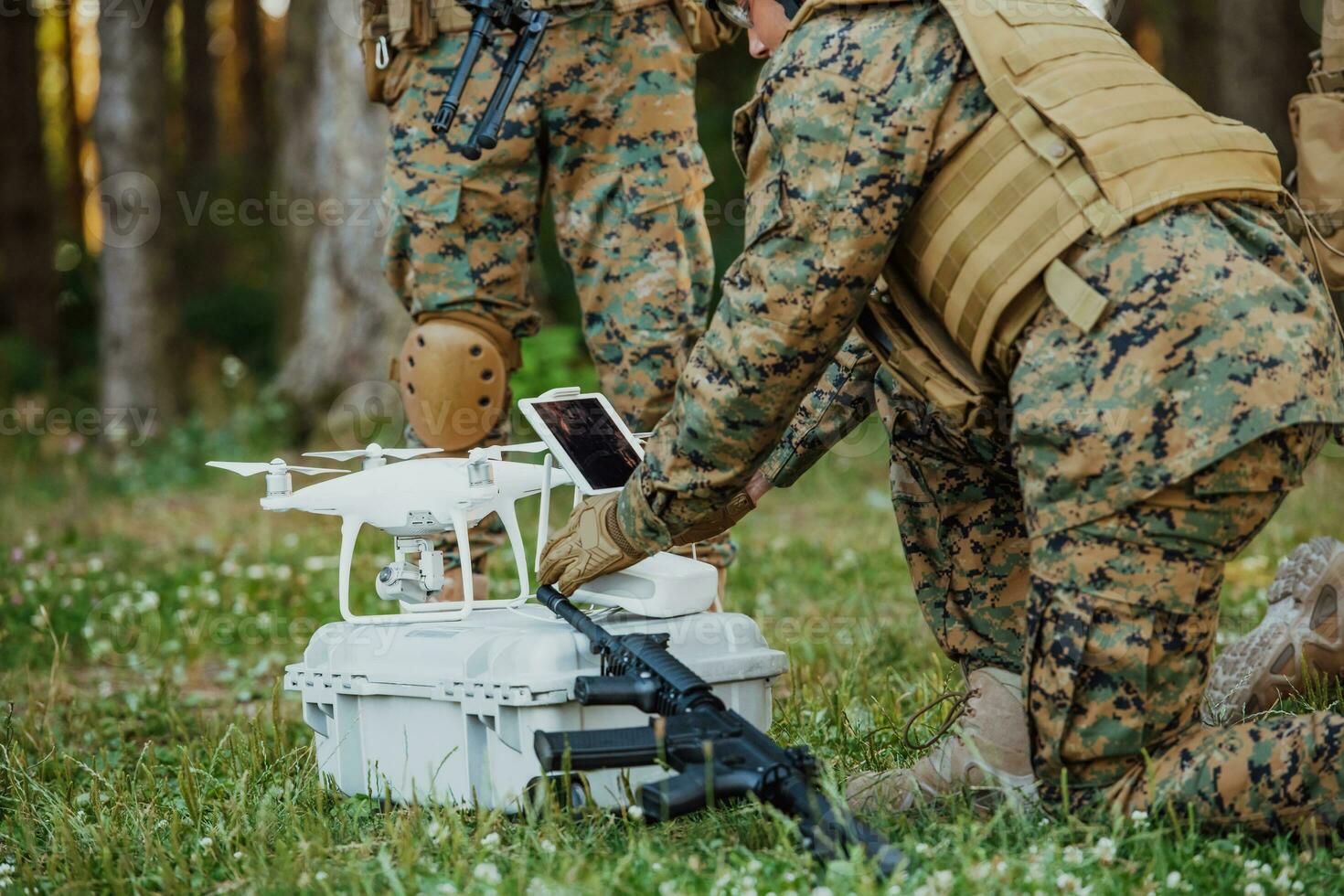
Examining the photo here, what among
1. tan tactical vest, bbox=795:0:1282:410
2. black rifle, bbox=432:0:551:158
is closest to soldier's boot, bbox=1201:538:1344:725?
tan tactical vest, bbox=795:0:1282:410

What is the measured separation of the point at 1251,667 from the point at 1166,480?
46.9 inches

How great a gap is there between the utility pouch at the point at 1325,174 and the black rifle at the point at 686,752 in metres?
1.52

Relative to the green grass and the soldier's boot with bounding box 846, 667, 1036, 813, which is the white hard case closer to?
the green grass

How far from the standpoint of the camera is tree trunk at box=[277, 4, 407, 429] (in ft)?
27.5

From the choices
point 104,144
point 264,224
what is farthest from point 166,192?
point 264,224

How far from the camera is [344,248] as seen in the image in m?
8.54

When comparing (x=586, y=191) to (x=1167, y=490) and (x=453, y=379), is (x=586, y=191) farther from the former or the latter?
(x=1167, y=490)

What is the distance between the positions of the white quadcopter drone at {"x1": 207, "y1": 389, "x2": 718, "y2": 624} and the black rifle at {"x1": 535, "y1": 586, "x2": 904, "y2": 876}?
0.16 metres

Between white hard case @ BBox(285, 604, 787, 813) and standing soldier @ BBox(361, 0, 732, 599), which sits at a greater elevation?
standing soldier @ BBox(361, 0, 732, 599)

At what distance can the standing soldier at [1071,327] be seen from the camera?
2.10 metres

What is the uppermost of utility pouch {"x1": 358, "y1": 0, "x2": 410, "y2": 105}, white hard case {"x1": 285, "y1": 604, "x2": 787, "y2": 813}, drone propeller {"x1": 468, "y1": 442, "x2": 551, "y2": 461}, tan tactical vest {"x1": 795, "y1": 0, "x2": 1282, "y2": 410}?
utility pouch {"x1": 358, "y1": 0, "x2": 410, "y2": 105}

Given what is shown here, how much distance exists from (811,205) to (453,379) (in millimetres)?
1595

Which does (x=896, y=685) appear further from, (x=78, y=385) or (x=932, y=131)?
(x=78, y=385)

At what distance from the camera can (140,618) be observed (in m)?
4.84
